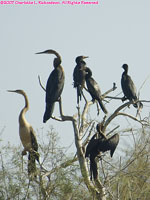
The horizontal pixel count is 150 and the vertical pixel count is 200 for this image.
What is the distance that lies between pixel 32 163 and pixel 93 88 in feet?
7.60

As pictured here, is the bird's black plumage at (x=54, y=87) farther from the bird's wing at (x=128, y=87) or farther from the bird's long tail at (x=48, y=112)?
the bird's wing at (x=128, y=87)

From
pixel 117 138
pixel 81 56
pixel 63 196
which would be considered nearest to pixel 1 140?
pixel 63 196

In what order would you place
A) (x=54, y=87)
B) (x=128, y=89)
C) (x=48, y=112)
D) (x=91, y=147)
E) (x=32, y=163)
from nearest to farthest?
(x=32, y=163), (x=91, y=147), (x=48, y=112), (x=54, y=87), (x=128, y=89)

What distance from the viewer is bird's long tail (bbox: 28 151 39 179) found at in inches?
335

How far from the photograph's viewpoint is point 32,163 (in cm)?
873

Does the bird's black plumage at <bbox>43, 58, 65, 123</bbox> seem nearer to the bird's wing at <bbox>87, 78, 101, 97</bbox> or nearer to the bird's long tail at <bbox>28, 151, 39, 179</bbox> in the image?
the bird's wing at <bbox>87, 78, 101, 97</bbox>

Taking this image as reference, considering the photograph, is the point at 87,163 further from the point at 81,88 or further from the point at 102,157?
the point at 81,88

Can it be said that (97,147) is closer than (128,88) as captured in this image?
Yes

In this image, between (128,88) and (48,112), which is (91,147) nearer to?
(48,112)

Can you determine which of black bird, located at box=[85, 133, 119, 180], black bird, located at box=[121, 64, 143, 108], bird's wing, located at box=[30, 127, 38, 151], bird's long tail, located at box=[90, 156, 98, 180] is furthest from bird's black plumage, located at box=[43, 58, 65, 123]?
black bird, located at box=[121, 64, 143, 108]

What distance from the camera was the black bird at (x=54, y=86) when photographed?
31.7 ft

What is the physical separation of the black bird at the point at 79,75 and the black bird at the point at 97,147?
1034 mm

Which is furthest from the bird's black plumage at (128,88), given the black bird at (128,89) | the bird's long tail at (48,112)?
the bird's long tail at (48,112)

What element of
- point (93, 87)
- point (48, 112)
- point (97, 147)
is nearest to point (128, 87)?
point (93, 87)
